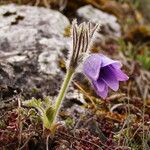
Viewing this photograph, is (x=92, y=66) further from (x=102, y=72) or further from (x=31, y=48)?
(x=31, y=48)

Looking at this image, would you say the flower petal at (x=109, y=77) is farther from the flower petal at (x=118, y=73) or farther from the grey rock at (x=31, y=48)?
the grey rock at (x=31, y=48)

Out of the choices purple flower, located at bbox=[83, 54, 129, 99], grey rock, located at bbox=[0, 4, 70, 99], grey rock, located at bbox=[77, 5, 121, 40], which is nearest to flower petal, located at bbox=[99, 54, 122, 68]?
purple flower, located at bbox=[83, 54, 129, 99]

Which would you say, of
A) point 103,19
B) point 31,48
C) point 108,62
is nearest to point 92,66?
point 108,62

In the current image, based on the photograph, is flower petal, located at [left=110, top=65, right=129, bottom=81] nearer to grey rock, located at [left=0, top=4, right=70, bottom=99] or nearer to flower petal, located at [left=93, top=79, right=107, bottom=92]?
flower petal, located at [left=93, top=79, right=107, bottom=92]

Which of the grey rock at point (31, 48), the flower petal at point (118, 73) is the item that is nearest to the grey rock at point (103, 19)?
the grey rock at point (31, 48)

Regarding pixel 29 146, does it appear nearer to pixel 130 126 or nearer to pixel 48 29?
pixel 130 126

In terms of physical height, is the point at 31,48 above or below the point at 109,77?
below
